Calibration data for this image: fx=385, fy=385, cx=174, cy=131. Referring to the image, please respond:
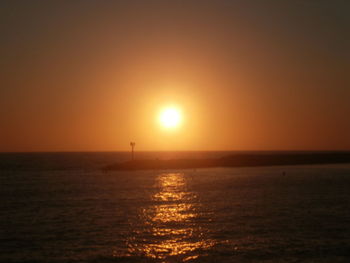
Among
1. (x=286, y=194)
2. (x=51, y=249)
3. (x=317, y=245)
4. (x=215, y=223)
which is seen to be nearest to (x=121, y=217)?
(x=215, y=223)

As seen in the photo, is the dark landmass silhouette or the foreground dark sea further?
the dark landmass silhouette

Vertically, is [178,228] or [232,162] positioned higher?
[232,162]

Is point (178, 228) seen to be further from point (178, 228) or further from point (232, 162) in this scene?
point (232, 162)

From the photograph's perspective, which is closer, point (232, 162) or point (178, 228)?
point (178, 228)

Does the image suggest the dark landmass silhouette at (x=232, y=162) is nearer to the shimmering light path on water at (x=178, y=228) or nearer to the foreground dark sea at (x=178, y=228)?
the foreground dark sea at (x=178, y=228)

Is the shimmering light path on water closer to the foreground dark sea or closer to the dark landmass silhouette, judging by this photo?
the foreground dark sea

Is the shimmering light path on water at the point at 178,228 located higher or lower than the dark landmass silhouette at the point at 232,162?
lower

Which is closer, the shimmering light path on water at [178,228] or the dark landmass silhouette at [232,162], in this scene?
the shimmering light path on water at [178,228]

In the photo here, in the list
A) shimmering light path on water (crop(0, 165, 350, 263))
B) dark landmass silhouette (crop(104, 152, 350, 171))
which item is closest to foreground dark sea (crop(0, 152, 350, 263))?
shimmering light path on water (crop(0, 165, 350, 263))

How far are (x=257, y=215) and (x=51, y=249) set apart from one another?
65.5ft

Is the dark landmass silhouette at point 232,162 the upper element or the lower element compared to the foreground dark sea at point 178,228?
upper

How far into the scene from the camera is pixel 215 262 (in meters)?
22.8

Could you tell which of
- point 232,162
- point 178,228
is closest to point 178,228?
point 178,228

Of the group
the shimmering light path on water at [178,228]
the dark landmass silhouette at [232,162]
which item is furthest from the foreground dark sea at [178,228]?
the dark landmass silhouette at [232,162]
